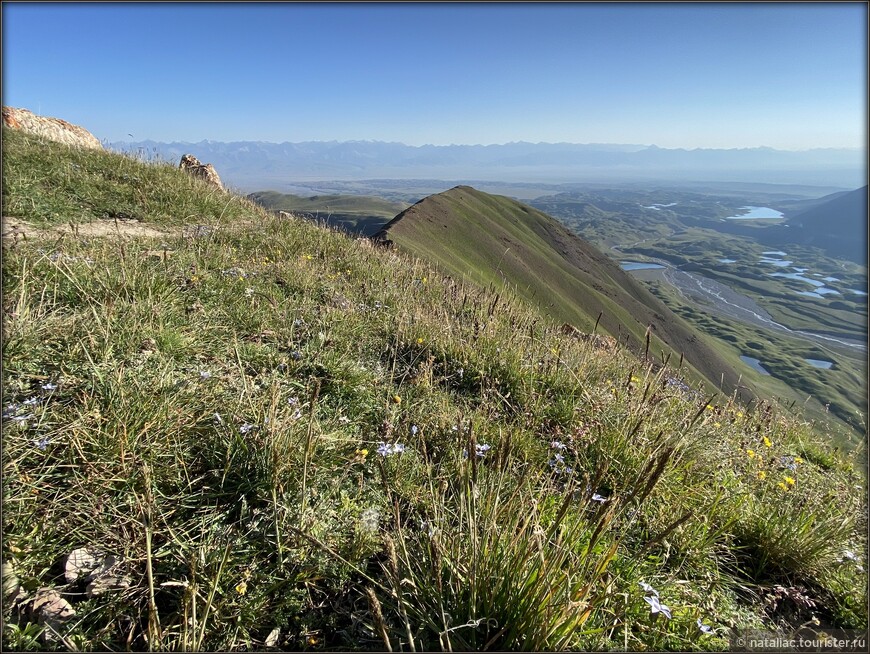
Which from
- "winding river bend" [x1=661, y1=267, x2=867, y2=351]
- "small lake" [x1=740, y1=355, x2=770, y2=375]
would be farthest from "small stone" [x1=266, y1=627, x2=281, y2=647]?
"winding river bend" [x1=661, y1=267, x2=867, y2=351]

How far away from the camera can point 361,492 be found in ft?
9.06

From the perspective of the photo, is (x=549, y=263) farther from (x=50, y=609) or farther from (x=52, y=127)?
(x=50, y=609)

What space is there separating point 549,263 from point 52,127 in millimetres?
72344

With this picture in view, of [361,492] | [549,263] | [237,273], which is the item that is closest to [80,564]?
[361,492]

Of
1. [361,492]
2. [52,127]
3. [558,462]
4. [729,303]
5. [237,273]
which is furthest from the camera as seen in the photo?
[729,303]

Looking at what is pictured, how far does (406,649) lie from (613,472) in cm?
215

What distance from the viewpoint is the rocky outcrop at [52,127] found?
14359 mm

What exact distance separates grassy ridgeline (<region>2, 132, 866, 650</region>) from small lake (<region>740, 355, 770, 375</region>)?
4856 inches

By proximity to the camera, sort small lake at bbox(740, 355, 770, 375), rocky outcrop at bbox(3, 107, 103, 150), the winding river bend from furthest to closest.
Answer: the winding river bend
small lake at bbox(740, 355, 770, 375)
rocky outcrop at bbox(3, 107, 103, 150)

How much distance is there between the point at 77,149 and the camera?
10.5 metres

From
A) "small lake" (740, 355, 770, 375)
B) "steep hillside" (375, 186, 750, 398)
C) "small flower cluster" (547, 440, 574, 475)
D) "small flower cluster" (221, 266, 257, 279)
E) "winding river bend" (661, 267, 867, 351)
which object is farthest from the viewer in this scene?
"winding river bend" (661, 267, 867, 351)

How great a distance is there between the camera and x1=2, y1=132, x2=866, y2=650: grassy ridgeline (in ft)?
6.36

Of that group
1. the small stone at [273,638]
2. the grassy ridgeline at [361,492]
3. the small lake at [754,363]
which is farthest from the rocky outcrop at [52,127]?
the small lake at [754,363]

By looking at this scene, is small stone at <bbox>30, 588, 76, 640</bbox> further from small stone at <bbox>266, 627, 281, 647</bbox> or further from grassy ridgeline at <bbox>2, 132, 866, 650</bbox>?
small stone at <bbox>266, 627, 281, 647</bbox>
